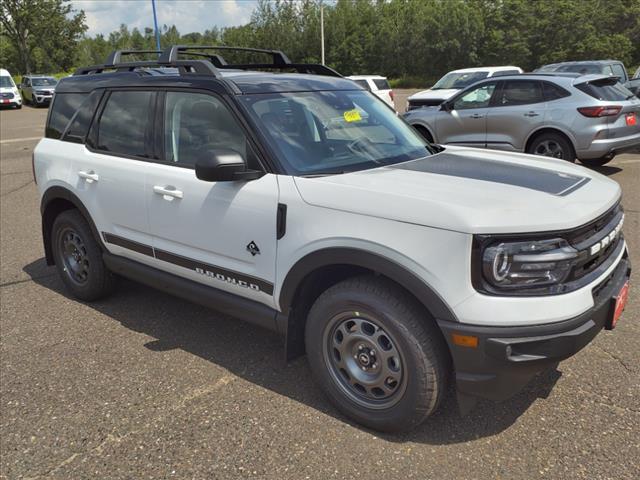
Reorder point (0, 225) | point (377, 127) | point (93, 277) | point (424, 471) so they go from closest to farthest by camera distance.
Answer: point (424, 471) < point (377, 127) < point (93, 277) < point (0, 225)

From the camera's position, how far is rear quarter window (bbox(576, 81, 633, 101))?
8.18 meters

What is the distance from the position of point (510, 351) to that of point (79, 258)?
11.3 ft

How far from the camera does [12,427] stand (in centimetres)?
291

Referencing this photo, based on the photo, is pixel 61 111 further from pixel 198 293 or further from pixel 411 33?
pixel 411 33

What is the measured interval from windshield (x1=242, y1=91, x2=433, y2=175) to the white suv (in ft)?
0.04

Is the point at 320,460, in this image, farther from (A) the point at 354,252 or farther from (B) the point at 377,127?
(B) the point at 377,127

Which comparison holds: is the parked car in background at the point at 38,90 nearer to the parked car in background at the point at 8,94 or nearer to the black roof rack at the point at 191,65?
the parked car in background at the point at 8,94

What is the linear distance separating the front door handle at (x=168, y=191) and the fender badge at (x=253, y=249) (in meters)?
0.62

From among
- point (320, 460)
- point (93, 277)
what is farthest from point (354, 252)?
point (93, 277)

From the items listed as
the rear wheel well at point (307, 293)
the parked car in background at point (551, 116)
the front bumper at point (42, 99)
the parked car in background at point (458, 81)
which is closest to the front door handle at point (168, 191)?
the rear wheel well at point (307, 293)

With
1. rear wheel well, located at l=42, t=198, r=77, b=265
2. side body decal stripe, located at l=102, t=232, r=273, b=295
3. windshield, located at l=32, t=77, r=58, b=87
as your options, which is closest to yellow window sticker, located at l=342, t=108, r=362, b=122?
side body decal stripe, located at l=102, t=232, r=273, b=295

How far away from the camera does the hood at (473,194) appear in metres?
2.29

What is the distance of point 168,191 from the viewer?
3.35m

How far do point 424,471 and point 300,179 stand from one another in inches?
59.0
